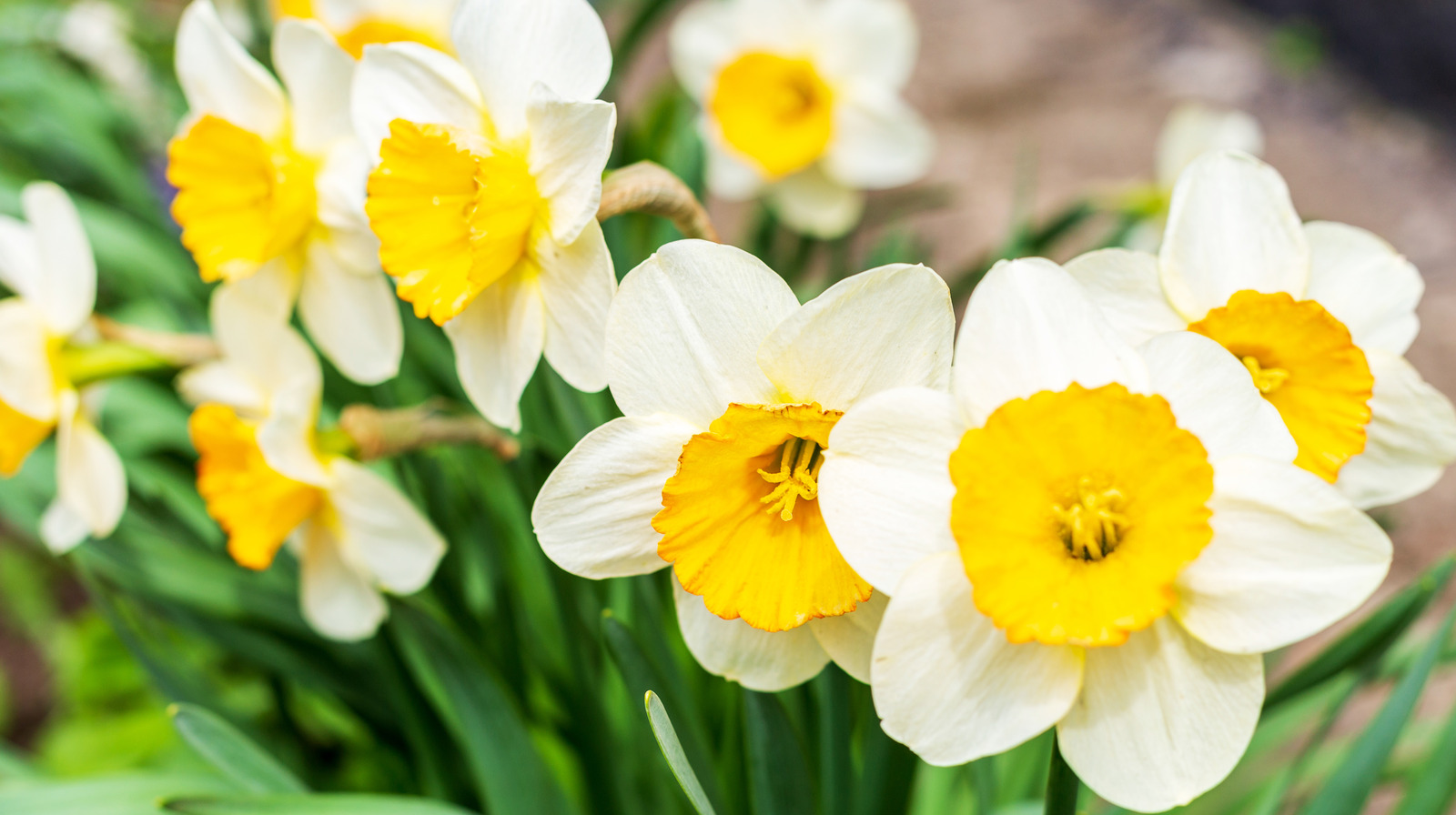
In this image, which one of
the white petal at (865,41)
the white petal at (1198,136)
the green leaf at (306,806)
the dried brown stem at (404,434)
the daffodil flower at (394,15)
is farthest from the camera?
the white petal at (865,41)

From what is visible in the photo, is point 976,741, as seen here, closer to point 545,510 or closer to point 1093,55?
point 545,510

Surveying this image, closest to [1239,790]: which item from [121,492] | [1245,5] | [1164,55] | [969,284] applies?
[969,284]

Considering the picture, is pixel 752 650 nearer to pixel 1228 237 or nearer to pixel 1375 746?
pixel 1228 237

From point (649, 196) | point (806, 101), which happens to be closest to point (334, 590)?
point (649, 196)

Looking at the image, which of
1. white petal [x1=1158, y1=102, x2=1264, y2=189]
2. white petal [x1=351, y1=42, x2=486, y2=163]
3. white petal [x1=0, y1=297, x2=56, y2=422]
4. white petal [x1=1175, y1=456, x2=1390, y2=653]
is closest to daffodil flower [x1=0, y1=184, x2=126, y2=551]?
white petal [x1=0, y1=297, x2=56, y2=422]

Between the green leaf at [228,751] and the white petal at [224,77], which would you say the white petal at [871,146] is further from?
the green leaf at [228,751]

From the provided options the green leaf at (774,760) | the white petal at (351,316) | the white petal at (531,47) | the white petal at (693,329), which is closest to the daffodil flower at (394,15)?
the white petal at (351,316)

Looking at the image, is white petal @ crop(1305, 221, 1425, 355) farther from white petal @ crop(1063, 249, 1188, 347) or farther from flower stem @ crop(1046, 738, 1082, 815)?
flower stem @ crop(1046, 738, 1082, 815)
